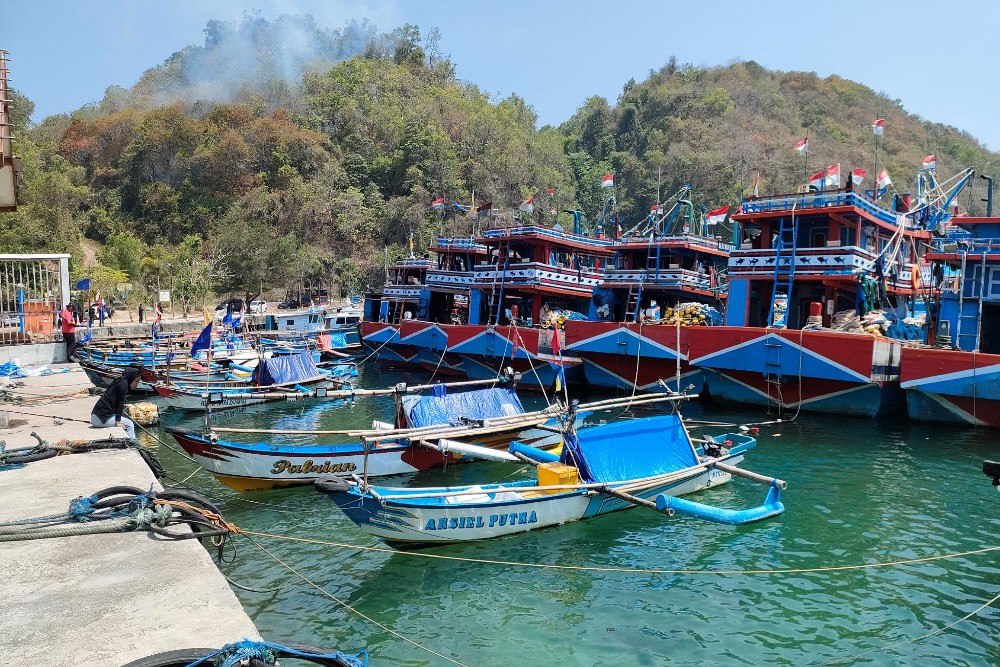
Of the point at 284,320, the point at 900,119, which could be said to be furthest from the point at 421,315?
the point at 900,119

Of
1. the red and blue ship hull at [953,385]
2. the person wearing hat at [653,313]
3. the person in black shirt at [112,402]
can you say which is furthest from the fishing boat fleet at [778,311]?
the person in black shirt at [112,402]

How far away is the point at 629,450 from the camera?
1301cm

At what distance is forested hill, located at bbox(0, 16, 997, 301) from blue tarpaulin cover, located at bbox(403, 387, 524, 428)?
29.2 metres

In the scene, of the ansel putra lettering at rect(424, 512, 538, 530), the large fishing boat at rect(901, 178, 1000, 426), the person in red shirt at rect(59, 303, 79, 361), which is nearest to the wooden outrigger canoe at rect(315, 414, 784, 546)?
the ansel putra lettering at rect(424, 512, 538, 530)

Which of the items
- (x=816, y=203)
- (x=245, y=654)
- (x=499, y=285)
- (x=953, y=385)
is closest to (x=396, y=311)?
(x=499, y=285)

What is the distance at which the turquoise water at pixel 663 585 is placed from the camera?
28.2 ft

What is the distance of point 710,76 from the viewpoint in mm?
97500

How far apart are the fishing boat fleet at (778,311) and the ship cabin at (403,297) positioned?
6.14 meters

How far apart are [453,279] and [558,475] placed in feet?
88.5

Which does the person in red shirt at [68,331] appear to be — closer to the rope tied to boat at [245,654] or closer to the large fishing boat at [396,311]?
the large fishing boat at [396,311]

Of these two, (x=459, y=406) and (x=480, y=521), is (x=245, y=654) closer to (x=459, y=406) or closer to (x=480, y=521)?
(x=480, y=521)

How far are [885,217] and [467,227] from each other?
147ft

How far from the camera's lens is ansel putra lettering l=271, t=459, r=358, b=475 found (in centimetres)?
1413

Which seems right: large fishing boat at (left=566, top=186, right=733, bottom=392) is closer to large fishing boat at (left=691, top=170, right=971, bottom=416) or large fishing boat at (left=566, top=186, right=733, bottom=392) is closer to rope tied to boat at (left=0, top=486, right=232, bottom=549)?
large fishing boat at (left=691, top=170, right=971, bottom=416)
